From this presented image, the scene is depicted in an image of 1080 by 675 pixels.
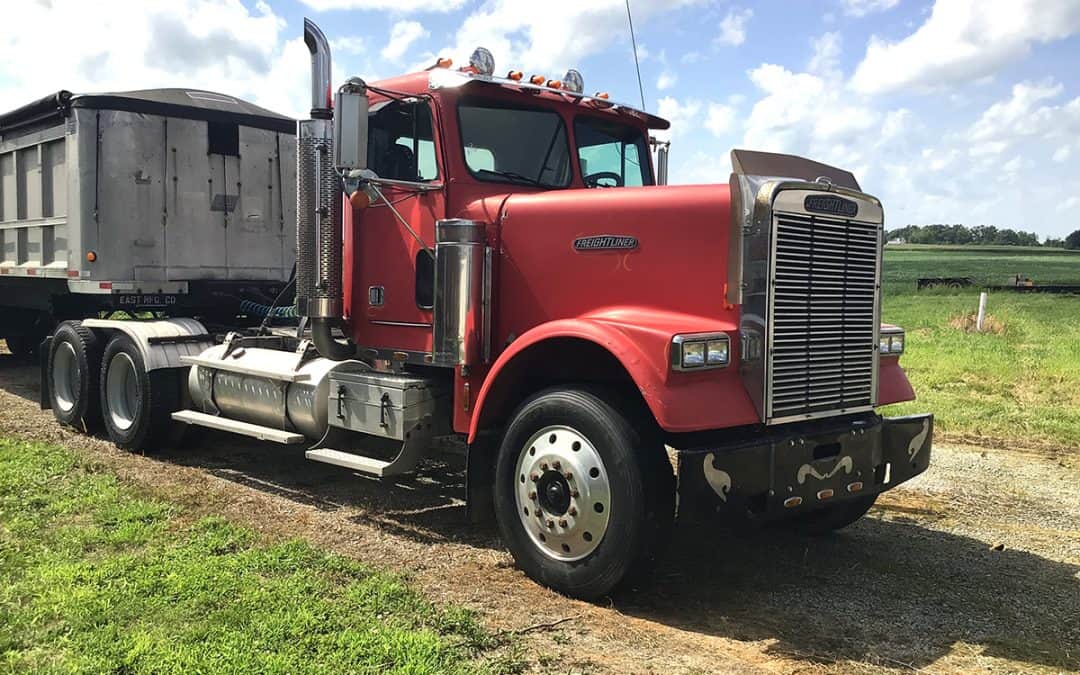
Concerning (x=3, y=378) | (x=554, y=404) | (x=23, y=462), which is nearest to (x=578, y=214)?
(x=554, y=404)

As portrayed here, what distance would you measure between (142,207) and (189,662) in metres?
5.93

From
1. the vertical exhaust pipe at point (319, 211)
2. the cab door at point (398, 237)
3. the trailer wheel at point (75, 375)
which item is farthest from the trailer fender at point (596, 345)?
the trailer wheel at point (75, 375)

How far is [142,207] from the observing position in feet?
27.5

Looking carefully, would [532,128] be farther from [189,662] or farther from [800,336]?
[189,662]

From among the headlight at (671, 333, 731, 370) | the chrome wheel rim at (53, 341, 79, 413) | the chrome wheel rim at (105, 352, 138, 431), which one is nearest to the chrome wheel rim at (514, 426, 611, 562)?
the headlight at (671, 333, 731, 370)

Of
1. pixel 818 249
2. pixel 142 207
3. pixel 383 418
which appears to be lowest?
pixel 383 418

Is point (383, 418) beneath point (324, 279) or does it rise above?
beneath

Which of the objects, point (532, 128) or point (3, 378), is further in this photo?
point (3, 378)

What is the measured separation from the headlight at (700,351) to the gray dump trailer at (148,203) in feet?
19.5

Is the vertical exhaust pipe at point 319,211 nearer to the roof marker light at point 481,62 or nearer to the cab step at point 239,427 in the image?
the cab step at point 239,427

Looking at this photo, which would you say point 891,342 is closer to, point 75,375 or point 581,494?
point 581,494

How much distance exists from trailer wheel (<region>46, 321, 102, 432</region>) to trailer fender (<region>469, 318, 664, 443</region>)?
4.88 m

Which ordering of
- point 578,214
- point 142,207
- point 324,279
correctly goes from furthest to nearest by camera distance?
1. point 142,207
2. point 324,279
3. point 578,214

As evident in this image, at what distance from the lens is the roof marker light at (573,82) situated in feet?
19.9
